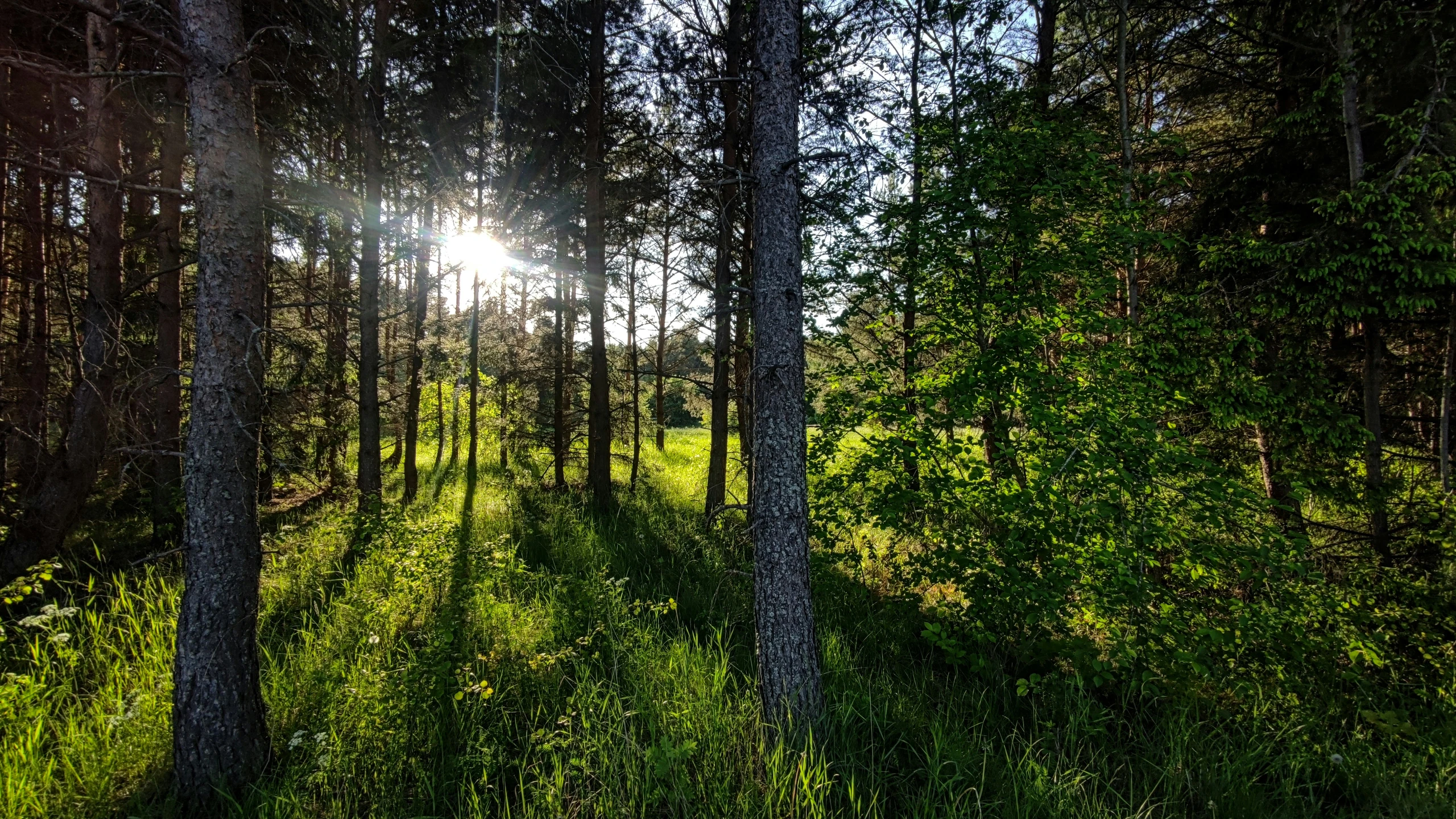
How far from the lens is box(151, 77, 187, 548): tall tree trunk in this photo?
6438 millimetres

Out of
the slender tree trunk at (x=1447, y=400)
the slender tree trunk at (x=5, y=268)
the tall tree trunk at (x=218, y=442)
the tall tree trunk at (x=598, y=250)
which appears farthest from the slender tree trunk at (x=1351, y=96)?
the slender tree trunk at (x=5, y=268)

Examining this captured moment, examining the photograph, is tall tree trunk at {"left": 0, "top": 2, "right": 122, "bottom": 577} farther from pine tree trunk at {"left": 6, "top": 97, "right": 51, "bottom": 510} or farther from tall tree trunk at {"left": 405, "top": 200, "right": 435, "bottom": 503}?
tall tree trunk at {"left": 405, "top": 200, "right": 435, "bottom": 503}

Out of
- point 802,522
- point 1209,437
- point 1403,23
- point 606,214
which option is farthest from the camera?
point 606,214

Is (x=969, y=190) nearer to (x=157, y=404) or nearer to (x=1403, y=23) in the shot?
(x=1403, y=23)

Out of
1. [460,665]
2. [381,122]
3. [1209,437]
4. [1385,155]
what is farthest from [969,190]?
Result: [381,122]

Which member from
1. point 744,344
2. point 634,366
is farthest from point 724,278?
point 634,366

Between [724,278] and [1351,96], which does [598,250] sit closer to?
[724,278]

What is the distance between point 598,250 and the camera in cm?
842

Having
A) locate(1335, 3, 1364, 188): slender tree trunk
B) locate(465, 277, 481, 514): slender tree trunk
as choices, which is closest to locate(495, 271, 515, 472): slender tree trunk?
locate(465, 277, 481, 514): slender tree trunk

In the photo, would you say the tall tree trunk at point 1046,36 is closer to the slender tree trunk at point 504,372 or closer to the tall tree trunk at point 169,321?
the slender tree trunk at point 504,372

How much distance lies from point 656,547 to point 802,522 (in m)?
4.48

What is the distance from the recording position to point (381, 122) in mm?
7145

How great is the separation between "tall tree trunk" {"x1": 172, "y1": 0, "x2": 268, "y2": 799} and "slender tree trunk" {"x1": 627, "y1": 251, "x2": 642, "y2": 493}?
8223 mm

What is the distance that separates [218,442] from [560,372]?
347 inches
